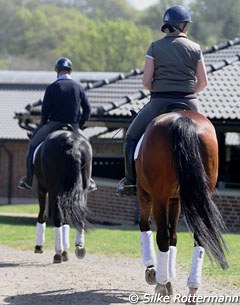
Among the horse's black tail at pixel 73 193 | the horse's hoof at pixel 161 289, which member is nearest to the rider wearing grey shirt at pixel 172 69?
the horse's hoof at pixel 161 289

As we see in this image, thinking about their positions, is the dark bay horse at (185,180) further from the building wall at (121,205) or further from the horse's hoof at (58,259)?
the building wall at (121,205)

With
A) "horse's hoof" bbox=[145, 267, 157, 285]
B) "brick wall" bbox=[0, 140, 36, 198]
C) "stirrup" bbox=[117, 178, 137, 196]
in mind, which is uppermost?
"stirrup" bbox=[117, 178, 137, 196]

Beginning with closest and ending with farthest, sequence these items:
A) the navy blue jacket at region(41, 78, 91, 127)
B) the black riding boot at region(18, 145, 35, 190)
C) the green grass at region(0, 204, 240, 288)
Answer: the green grass at region(0, 204, 240, 288) < the navy blue jacket at region(41, 78, 91, 127) < the black riding boot at region(18, 145, 35, 190)

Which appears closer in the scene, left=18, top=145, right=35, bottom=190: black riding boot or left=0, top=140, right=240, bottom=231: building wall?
left=18, top=145, right=35, bottom=190: black riding boot

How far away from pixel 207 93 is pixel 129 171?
11.2 metres

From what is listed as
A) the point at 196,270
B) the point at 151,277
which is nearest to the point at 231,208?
the point at 151,277

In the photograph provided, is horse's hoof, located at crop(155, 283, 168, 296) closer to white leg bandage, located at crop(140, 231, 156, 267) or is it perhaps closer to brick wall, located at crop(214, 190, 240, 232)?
white leg bandage, located at crop(140, 231, 156, 267)

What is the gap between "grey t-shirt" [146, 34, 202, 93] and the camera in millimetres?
9562

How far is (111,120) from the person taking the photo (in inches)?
829

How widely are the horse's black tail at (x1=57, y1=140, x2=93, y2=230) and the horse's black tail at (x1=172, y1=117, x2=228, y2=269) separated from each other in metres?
3.51

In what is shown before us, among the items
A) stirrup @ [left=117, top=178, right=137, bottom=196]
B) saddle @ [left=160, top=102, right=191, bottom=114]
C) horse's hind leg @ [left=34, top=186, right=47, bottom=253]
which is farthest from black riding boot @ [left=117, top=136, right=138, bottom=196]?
horse's hind leg @ [left=34, top=186, right=47, bottom=253]

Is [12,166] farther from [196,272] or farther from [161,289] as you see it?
[196,272]

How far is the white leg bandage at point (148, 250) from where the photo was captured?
9.77 metres

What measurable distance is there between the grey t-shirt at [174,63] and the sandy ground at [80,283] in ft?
7.15
